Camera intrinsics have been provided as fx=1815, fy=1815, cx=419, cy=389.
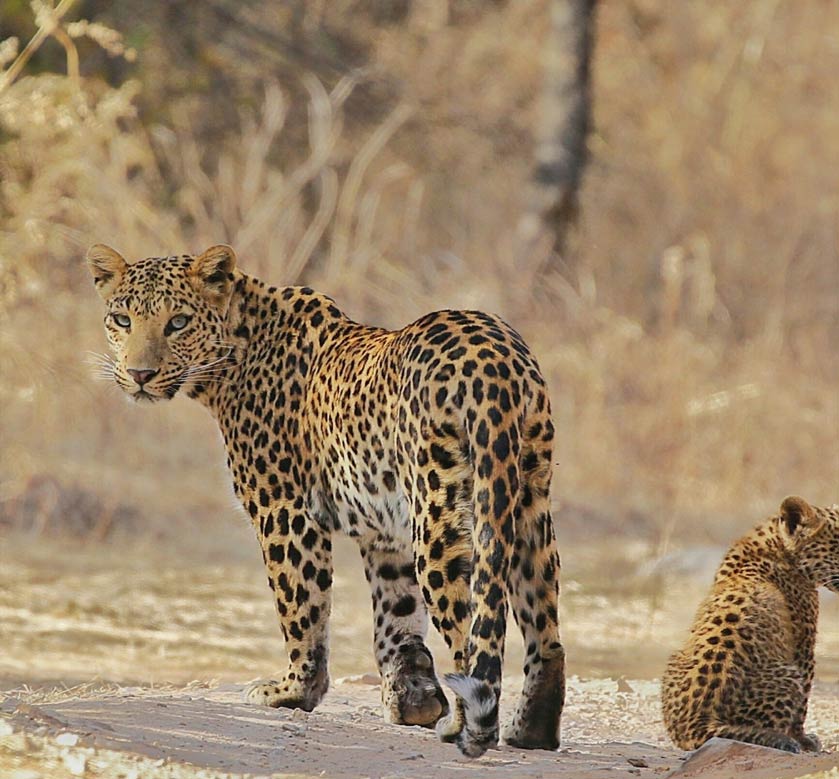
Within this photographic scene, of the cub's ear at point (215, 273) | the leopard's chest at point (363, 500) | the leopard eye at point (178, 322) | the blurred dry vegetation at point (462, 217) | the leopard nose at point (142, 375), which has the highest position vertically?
the blurred dry vegetation at point (462, 217)

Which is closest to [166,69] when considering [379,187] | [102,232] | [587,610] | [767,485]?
[379,187]

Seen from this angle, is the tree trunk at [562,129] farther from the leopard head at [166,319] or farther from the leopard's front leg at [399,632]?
the leopard's front leg at [399,632]

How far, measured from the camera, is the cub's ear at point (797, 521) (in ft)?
24.7

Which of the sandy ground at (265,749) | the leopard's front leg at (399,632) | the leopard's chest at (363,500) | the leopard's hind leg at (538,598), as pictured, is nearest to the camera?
the sandy ground at (265,749)

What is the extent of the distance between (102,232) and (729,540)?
222 inches

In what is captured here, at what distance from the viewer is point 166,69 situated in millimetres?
19281

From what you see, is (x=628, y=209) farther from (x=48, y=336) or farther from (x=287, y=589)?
(x=287, y=589)

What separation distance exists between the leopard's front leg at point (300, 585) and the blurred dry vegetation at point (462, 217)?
3.04 metres

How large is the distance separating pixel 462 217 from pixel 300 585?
14134mm

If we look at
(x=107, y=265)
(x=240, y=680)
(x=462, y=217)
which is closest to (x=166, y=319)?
(x=107, y=265)

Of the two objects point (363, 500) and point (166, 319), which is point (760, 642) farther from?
point (166, 319)

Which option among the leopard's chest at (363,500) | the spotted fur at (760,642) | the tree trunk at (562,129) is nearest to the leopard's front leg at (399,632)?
the leopard's chest at (363,500)

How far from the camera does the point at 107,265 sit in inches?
301

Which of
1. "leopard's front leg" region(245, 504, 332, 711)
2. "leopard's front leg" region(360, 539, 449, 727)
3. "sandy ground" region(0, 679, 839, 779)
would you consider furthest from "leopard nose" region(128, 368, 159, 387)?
"sandy ground" region(0, 679, 839, 779)
